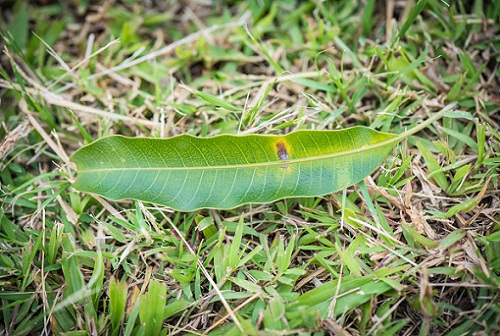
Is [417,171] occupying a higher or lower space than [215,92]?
lower

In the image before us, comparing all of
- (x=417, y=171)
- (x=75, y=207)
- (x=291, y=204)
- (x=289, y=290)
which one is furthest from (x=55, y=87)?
(x=417, y=171)

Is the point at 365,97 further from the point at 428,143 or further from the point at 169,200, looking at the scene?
the point at 169,200

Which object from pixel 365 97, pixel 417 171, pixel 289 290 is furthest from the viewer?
pixel 365 97

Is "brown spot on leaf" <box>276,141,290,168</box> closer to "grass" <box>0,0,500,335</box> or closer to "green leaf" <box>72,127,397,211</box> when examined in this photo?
"green leaf" <box>72,127,397,211</box>

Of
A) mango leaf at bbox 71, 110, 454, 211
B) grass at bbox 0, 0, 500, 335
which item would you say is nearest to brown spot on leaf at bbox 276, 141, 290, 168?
mango leaf at bbox 71, 110, 454, 211

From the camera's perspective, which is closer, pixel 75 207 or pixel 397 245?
pixel 397 245

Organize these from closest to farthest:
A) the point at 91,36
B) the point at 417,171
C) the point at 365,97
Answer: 1. the point at 417,171
2. the point at 365,97
3. the point at 91,36
